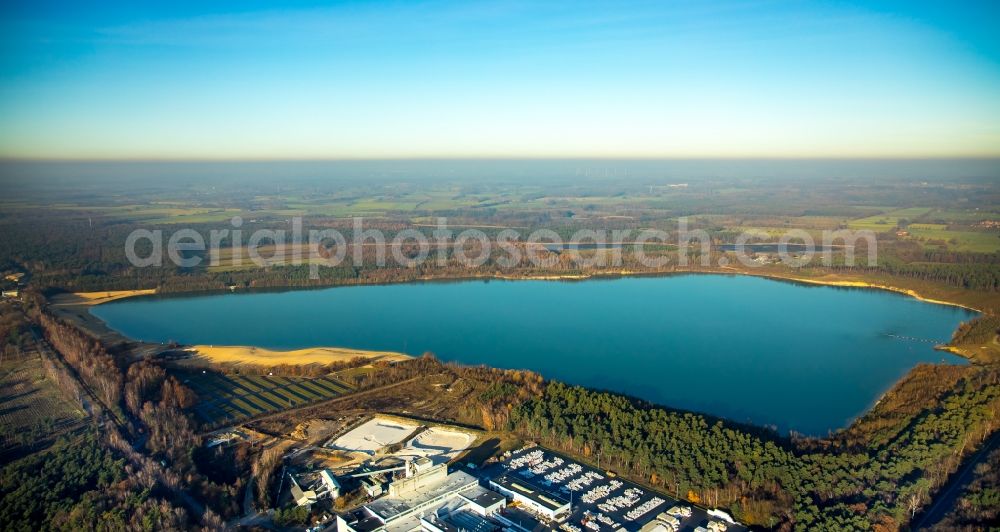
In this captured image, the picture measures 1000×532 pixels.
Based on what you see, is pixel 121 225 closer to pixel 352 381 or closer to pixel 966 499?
pixel 352 381

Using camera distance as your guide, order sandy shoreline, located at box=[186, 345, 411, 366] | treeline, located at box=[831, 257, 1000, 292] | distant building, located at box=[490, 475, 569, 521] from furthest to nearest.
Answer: treeline, located at box=[831, 257, 1000, 292], sandy shoreline, located at box=[186, 345, 411, 366], distant building, located at box=[490, 475, 569, 521]

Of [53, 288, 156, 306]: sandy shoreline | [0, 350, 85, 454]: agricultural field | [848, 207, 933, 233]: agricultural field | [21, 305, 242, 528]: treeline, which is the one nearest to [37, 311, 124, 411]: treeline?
[21, 305, 242, 528]: treeline

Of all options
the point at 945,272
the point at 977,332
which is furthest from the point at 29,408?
the point at 945,272

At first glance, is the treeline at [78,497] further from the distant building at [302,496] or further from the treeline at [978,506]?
the treeline at [978,506]

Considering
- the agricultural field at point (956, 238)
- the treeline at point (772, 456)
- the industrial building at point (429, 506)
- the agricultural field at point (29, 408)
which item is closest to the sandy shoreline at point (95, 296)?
the agricultural field at point (29, 408)

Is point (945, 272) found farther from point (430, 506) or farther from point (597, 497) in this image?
point (430, 506)

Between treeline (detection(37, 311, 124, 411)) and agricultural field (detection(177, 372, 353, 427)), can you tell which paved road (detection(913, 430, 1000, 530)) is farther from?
treeline (detection(37, 311, 124, 411))

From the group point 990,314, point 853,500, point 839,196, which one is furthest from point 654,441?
point 839,196
